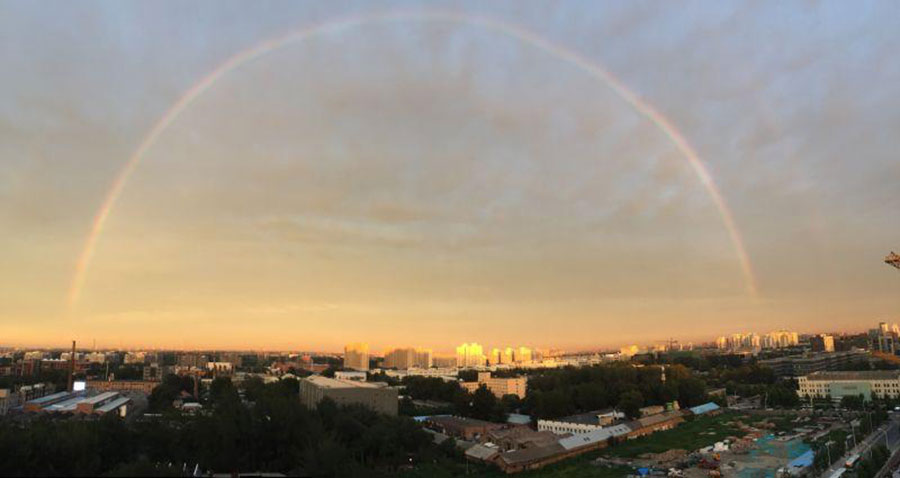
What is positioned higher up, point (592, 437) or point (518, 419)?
point (592, 437)

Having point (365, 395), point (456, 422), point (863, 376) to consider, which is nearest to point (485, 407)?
point (456, 422)

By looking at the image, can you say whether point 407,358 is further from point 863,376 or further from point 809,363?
point 863,376


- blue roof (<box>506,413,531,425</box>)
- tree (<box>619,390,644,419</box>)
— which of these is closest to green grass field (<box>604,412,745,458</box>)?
tree (<box>619,390,644,419</box>)

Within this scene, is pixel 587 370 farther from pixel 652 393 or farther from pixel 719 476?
pixel 719 476

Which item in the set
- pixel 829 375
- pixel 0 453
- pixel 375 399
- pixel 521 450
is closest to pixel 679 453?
pixel 521 450

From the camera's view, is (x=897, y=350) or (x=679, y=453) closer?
(x=679, y=453)

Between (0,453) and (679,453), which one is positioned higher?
(0,453)

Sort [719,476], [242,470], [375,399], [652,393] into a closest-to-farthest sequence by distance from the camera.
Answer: [242,470]
[719,476]
[375,399]
[652,393]
